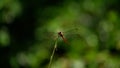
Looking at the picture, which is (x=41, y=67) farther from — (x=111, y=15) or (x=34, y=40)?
(x=111, y=15)

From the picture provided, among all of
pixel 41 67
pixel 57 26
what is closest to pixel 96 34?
pixel 57 26

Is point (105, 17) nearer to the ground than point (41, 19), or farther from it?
nearer to the ground

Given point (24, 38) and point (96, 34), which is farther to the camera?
point (24, 38)

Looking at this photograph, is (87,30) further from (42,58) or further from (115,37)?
(42,58)

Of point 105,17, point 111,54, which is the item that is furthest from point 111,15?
point 111,54

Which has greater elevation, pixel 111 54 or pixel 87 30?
pixel 87 30

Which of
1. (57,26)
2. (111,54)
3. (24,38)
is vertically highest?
(24,38)
